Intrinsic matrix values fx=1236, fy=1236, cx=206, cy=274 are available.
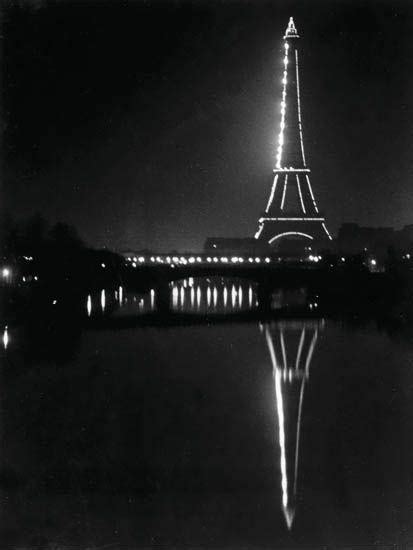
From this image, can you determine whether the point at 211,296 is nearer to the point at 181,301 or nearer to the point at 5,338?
the point at 181,301

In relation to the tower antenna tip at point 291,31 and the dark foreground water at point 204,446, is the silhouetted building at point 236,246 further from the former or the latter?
the dark foreground water at point 204,446

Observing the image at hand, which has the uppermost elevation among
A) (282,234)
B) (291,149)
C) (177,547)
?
(291,149)

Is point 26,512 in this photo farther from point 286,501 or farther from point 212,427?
point 212,427

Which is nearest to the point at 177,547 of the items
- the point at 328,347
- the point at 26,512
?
the point at 26,512

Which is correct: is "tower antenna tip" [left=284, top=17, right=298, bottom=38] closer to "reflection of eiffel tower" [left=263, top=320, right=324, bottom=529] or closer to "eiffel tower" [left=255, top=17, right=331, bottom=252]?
"eiffel tower" [left=255, top=17, right=331, bottom=252]

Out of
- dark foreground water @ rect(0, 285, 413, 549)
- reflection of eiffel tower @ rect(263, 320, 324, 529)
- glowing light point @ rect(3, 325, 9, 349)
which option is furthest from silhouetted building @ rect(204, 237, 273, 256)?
dark foreground water @ rect(0, 285, 413, 549)

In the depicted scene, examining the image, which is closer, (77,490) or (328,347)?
(77,490)
